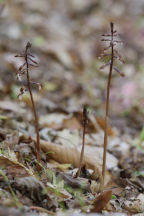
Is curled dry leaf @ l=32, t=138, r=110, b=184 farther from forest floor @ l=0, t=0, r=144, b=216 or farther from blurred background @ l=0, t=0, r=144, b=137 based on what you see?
blurred background @ l=0, t=0, r=144, b=137

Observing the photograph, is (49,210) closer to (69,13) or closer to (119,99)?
(119,99)

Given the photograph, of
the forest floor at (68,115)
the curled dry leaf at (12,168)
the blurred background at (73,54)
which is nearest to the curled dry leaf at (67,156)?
the forest floor at (68,115)

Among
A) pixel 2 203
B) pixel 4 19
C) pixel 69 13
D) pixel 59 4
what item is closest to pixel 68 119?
pixel 2 203

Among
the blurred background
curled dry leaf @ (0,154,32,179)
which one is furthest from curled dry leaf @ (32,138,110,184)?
the blurred background

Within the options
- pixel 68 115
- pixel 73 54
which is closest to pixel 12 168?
pixel 68 115

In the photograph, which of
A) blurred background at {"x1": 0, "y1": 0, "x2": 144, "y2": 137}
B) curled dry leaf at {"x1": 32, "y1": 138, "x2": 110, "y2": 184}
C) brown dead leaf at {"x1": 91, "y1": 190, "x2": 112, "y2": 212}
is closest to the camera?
brown dead leaf at {"x1": 91, "y1": 190, "x2": 112, "y2": 212}

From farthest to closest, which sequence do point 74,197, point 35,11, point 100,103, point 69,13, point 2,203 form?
point 69,13
point 35,11
point 100,103
point 74,197
point 2,203

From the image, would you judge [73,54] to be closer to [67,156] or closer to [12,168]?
[67,156]
